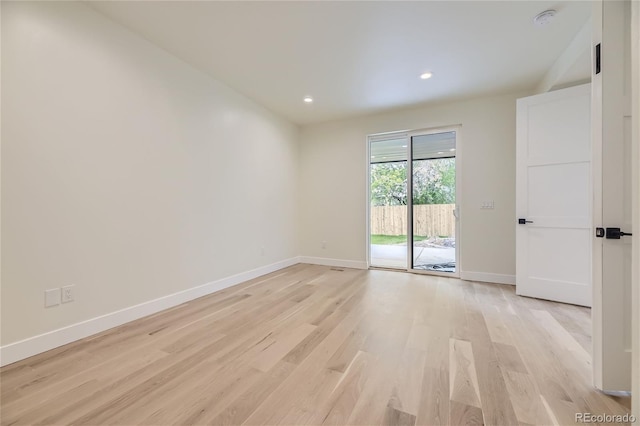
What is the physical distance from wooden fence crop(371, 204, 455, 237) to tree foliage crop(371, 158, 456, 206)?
93 mm

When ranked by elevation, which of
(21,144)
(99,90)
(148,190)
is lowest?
(148,190)

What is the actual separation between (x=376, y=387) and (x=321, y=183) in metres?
3.78

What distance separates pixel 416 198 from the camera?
4211 millimetres

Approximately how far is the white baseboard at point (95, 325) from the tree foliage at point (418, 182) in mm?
2978

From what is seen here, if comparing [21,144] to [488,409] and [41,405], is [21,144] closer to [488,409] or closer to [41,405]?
[41,405]

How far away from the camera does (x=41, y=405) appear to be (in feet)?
4.43

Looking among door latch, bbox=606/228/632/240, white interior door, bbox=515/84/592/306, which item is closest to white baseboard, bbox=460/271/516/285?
white interior door, bbox=515/84/592/306

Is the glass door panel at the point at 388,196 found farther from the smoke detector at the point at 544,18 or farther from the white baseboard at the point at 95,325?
the white baseboard at the point at 95,325

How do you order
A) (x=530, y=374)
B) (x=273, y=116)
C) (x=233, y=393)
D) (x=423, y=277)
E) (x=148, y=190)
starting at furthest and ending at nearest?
1. (x=273, y=116)
2. (x=423, y=277)
3. (x=148, y=190)
4. (x=530, y=374)
5. (x=233, y=393)

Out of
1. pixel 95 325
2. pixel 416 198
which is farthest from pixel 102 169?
pixel 416 198

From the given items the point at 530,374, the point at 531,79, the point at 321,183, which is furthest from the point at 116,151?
the point at 531,79

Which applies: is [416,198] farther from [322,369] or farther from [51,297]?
[51,297]
